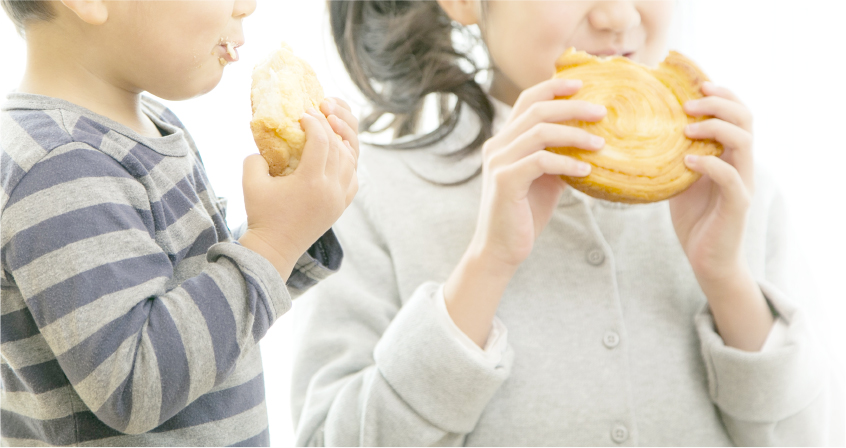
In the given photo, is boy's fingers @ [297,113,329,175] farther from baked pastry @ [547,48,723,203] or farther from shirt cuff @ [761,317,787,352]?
shirt cuff @ [761,317,787,352]

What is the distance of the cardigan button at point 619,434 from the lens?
1.01 m

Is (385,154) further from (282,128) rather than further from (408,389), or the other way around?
(282,128)

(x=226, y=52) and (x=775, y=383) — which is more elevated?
(x=226, y=52)

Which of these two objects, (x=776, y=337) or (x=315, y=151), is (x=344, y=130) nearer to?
(x=315, y=151)

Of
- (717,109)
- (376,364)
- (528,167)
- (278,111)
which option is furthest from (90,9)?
(717,109)

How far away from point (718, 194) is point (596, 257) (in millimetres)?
223

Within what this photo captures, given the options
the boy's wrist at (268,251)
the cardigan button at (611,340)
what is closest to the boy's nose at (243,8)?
the boy's wrist at (268,251)

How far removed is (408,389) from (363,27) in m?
0.84

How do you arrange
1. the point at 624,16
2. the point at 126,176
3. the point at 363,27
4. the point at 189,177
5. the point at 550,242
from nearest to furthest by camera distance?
the point at 126,176 < the point at 189,177 < the point at 624,16 < the point at 550,242 < the point at 363,27

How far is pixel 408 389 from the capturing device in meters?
1.01

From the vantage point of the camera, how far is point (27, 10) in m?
0.67

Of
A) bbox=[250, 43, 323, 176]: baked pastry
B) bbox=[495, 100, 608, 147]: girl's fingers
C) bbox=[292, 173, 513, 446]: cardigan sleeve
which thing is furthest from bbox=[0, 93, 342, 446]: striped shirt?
bbox=[495, 100, 608, 147]: girl's fingers

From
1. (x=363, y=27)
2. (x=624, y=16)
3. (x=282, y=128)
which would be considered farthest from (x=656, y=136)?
(x=363, y=27)

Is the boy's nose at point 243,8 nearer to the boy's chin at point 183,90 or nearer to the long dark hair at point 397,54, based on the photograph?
the boy's chin at point 183,90
